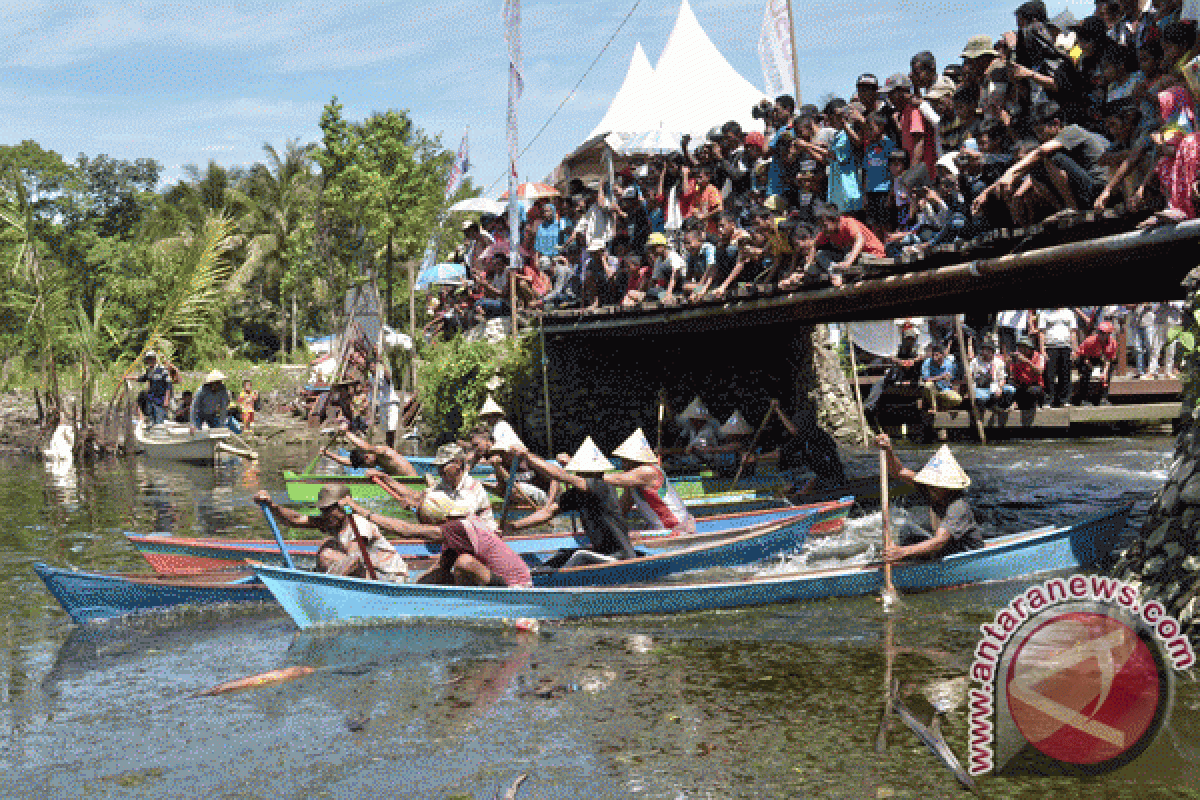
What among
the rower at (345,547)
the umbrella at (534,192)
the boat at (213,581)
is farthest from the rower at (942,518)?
the umbrella at (534,192)

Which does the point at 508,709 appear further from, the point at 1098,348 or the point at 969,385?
the point at 1098,348

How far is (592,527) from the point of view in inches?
436

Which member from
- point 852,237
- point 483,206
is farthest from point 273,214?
point 852,237

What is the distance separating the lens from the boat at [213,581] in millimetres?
10438

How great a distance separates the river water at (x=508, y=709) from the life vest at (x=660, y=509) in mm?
2474

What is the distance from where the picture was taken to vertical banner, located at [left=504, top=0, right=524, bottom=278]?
1900 cm

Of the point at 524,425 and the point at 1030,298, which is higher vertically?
the point at 1030,298

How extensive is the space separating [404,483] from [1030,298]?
8.42 metres

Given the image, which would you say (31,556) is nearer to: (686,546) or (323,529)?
(323,529)

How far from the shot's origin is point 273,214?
44.3m

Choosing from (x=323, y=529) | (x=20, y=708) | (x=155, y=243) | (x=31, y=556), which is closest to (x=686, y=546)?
(x=323, y=529)

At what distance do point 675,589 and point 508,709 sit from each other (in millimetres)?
2478

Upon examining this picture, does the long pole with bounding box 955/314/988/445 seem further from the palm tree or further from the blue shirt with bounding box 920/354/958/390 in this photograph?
the palm tree

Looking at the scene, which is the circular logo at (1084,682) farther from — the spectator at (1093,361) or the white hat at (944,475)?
the spectator at (1093,361)
